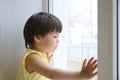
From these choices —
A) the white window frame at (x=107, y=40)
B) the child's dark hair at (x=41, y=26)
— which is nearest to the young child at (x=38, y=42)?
the child's dark hair at (x=41, y=26)

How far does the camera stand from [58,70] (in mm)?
845

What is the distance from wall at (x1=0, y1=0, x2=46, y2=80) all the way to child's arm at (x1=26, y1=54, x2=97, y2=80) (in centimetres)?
18

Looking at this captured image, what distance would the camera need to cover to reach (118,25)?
757mm

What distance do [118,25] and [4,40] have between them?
606 mm

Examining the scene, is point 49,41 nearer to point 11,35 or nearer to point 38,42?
point 38,42

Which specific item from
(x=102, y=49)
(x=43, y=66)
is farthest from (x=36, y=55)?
(x=102, y=49)

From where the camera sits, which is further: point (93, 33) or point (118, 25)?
point (93, 33)

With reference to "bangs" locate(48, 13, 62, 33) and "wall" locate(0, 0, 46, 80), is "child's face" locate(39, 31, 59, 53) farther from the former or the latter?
"wall" locate(0, 0, 46, 80)

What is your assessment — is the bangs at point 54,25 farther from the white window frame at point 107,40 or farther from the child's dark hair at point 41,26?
the white window frame at point 107,40

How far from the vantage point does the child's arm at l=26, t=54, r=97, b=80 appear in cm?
77

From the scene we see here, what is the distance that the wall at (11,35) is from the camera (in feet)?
3.63

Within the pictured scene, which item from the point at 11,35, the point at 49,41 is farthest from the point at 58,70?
the point at 11,35

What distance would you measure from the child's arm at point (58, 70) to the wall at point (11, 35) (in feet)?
0.58

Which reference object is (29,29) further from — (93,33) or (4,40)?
(93,33)
